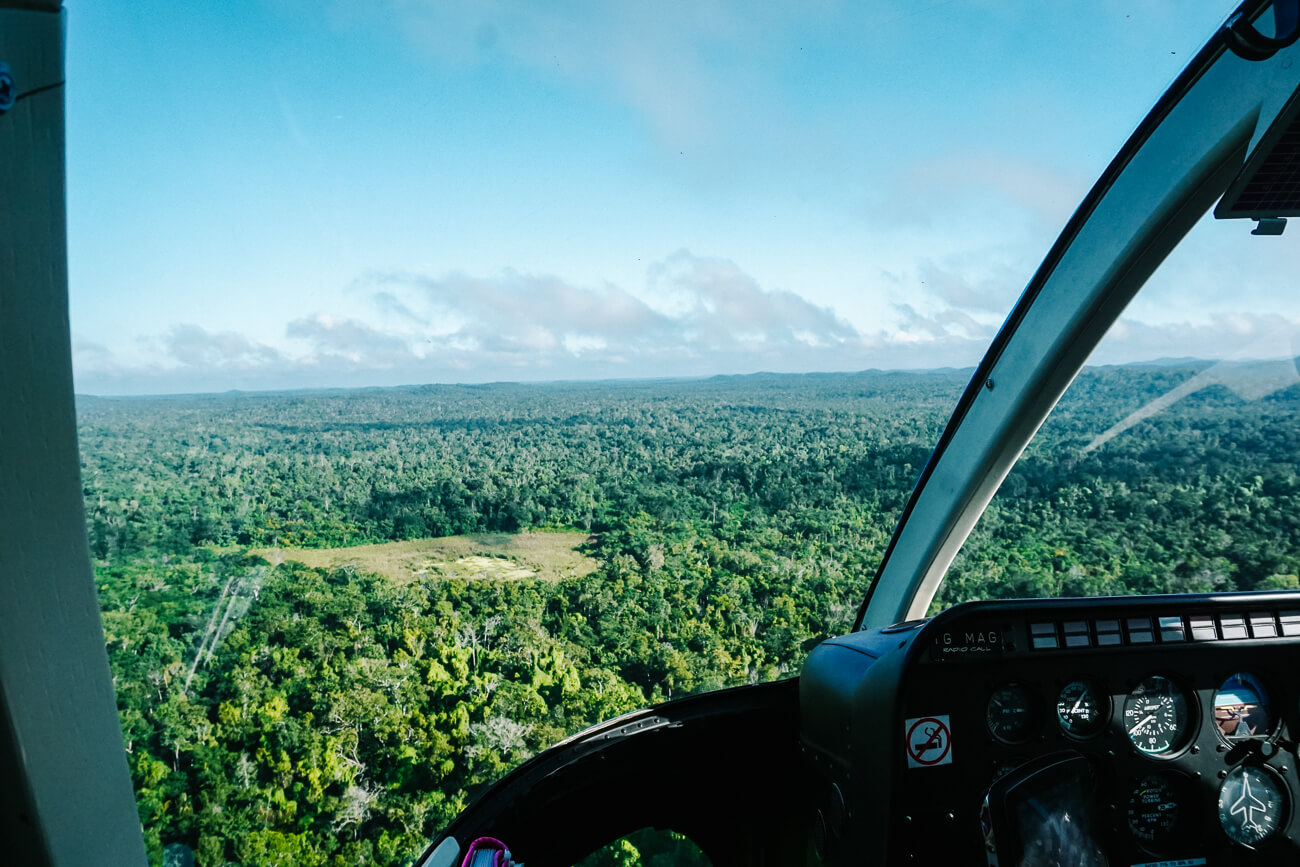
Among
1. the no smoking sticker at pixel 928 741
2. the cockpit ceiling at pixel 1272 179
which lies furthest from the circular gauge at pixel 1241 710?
the cockpit ceiling at pixel 1272 179

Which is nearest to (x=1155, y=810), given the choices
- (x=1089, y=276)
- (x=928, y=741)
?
(x=928, y=741)

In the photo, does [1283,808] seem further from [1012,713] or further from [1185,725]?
[1012,713]

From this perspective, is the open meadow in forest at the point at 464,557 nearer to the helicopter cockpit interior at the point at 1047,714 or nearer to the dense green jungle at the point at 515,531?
the dense green jungle at the point at 515,531

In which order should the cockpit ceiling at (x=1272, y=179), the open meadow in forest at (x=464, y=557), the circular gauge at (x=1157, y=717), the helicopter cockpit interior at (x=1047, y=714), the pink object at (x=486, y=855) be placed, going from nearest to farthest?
the cockpit ceiling at (x=1272, y=179) < the pink object at (x=486, y=855) < the helicopter cockpit interior at (x=1047, y=714) < the open meadow in forest at (x=464, y=557) < the circular gauge at (x=1157, y=717)

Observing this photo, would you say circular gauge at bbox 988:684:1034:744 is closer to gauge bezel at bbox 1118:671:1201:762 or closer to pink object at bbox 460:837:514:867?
gauge bezel at bbox 1118:671:1201:762

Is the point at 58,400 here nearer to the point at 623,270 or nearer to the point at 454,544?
the point at 454,544

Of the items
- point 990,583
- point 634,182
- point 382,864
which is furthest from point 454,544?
point 990,583

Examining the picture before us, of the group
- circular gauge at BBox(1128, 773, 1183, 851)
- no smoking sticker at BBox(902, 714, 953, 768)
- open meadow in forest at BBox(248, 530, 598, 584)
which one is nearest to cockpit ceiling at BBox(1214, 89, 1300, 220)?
no smoking sticker at BBox(902, 714, 953, 768)
